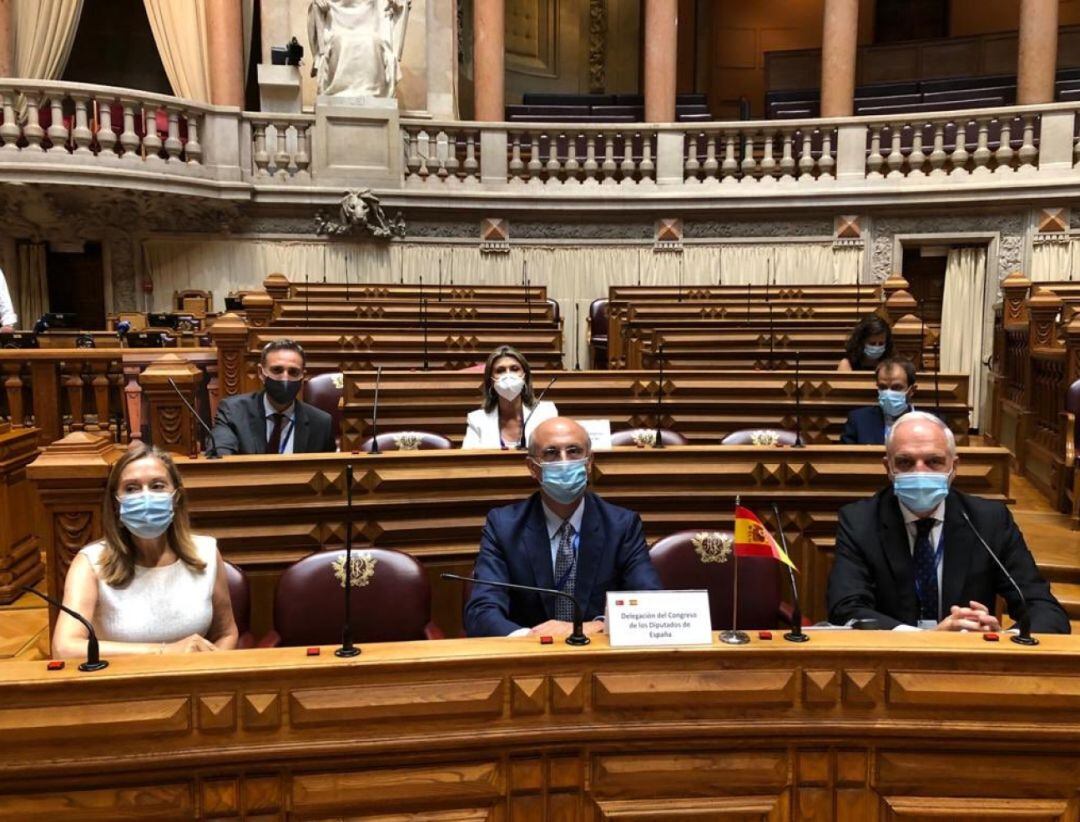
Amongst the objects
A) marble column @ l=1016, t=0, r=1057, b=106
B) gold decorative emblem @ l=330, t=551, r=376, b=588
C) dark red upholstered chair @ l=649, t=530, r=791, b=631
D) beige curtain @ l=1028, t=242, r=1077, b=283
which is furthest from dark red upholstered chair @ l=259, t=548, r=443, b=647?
marble column @ l=1016, t=0, r=1057, b=106

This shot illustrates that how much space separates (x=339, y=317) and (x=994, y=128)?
276 inches

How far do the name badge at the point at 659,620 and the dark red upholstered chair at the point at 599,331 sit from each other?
6615mm

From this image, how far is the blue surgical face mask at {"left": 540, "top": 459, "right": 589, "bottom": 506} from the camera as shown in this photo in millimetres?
2176

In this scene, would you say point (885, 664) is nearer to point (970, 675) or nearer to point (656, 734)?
point (970, 675)

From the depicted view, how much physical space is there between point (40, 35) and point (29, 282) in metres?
2.94

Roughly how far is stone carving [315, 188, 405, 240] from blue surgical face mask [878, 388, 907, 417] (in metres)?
6.62

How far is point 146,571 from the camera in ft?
6.61

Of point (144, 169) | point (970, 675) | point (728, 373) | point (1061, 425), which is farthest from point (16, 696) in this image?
point (144, 169)

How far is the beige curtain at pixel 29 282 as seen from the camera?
8.88m

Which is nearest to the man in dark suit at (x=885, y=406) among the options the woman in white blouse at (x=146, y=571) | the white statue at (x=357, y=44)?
the woman in white blouse at (x=146, y=571)

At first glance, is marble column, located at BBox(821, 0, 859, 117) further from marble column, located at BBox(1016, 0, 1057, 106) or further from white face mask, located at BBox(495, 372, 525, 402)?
white face mask, located at BBox(495, 372, 525, 402)

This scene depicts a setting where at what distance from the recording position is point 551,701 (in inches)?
57.1

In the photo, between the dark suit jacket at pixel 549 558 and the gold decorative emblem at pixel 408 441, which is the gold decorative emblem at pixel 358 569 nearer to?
the dark suit jacket at pixel 549 558

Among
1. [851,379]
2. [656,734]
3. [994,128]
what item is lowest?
[656,734]
